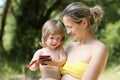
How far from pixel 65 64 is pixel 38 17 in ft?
6.81

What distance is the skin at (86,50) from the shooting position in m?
1.08

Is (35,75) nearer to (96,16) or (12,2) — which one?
(12,2)

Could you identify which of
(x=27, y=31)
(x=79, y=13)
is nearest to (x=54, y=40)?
(x=79, y=13)

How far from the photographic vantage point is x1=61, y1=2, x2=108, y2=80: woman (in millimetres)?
1084

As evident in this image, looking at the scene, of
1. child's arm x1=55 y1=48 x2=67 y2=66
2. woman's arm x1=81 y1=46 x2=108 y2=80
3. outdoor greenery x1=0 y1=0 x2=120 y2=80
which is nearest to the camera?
woman's arm x1=81 y1=46 x2=108 y2=80

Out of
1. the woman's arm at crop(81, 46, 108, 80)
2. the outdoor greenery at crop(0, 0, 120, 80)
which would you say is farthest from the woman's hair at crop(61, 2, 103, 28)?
the outdoor greenery at crop(0, 0, 120, 80)

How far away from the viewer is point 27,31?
3.28 meters

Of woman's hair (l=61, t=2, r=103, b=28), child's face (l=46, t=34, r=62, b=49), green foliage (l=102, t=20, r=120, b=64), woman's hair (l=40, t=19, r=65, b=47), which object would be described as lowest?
green foliage (l=102, t=20, r=120, b=64)

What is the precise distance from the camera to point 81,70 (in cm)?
111

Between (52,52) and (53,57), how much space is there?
2cm

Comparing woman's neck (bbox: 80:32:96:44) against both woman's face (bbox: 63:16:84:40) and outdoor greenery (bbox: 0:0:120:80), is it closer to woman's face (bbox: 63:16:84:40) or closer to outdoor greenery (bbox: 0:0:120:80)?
woman's face (bbox: 63:16:84:40)

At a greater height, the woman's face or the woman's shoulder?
the woman's face

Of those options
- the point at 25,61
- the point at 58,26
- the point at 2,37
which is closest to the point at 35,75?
the point at 25,61

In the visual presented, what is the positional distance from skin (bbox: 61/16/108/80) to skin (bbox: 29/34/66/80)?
31 mm
